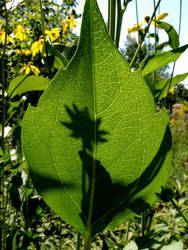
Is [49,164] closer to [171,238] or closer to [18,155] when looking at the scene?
[18,155]

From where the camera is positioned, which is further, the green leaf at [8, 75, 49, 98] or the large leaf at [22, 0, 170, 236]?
the green leaf at [8, 75, 49, 98]

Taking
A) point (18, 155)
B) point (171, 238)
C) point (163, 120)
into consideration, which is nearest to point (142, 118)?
point (163, 120)

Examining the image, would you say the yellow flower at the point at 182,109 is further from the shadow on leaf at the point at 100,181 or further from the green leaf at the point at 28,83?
the shadow on leaf at the point at 100,181

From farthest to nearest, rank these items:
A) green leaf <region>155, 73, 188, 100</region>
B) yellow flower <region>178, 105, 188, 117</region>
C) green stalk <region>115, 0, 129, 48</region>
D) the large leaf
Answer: yellow flower <region>178, 105, 188, 117</region>
green leaf <region>155, 73, 188, 100</region>
green stalk <region>115, 0, 129, 48</region>
the large leaf

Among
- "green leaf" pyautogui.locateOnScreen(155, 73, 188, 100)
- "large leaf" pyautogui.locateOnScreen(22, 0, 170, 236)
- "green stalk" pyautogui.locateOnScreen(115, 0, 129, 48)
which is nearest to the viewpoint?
"large leaf" pyautogui.locateOnScreen(22, 0, 170, 236)

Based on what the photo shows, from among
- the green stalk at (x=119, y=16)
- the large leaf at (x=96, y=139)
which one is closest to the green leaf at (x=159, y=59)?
the green stalk at (x=119, y=16)

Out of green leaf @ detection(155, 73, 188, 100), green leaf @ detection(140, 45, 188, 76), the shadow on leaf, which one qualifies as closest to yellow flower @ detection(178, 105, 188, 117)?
green leaf @ detection(155, 73, 188, 100)

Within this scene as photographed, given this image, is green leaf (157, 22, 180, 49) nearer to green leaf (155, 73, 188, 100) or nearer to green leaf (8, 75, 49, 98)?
green leaf (155, 73, 188, 100)
